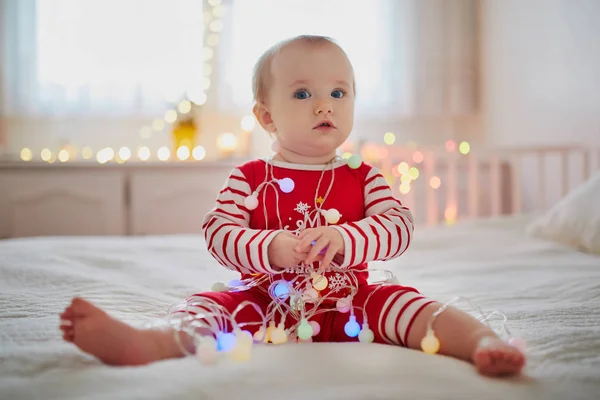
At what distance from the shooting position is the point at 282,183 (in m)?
0.93

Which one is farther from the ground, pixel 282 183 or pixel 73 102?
pixel 73 102

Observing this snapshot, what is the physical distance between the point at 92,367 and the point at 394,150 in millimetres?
2011

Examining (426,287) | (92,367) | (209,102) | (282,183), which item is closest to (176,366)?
(92,367)

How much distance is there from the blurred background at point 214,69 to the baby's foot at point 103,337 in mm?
2177

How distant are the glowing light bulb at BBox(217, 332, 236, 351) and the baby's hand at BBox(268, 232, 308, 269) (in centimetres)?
14

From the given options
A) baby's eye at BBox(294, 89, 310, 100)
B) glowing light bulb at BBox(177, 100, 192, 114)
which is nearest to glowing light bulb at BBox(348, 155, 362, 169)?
baby's eye at BBox(294, 89, 310, 100)

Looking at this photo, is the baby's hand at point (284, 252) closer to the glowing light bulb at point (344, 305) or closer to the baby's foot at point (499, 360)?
the glowing light bulb at point (344, 305)

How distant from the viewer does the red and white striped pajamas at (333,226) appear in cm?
83

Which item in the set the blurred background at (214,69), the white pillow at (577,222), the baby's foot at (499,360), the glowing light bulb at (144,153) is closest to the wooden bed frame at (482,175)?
the blurred background at (214,69)

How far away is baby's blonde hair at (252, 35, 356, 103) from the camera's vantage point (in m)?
0.94

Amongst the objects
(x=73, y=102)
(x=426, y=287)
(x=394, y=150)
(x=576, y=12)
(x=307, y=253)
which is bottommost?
(x=426, y=287)

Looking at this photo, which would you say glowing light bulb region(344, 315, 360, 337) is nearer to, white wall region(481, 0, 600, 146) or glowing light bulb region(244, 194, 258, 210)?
glowing light bulb region(244, 194, 258, 210)

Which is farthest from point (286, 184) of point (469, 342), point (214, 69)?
point (214, 69)

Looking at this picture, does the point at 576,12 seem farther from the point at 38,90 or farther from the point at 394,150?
the point at 38,90
